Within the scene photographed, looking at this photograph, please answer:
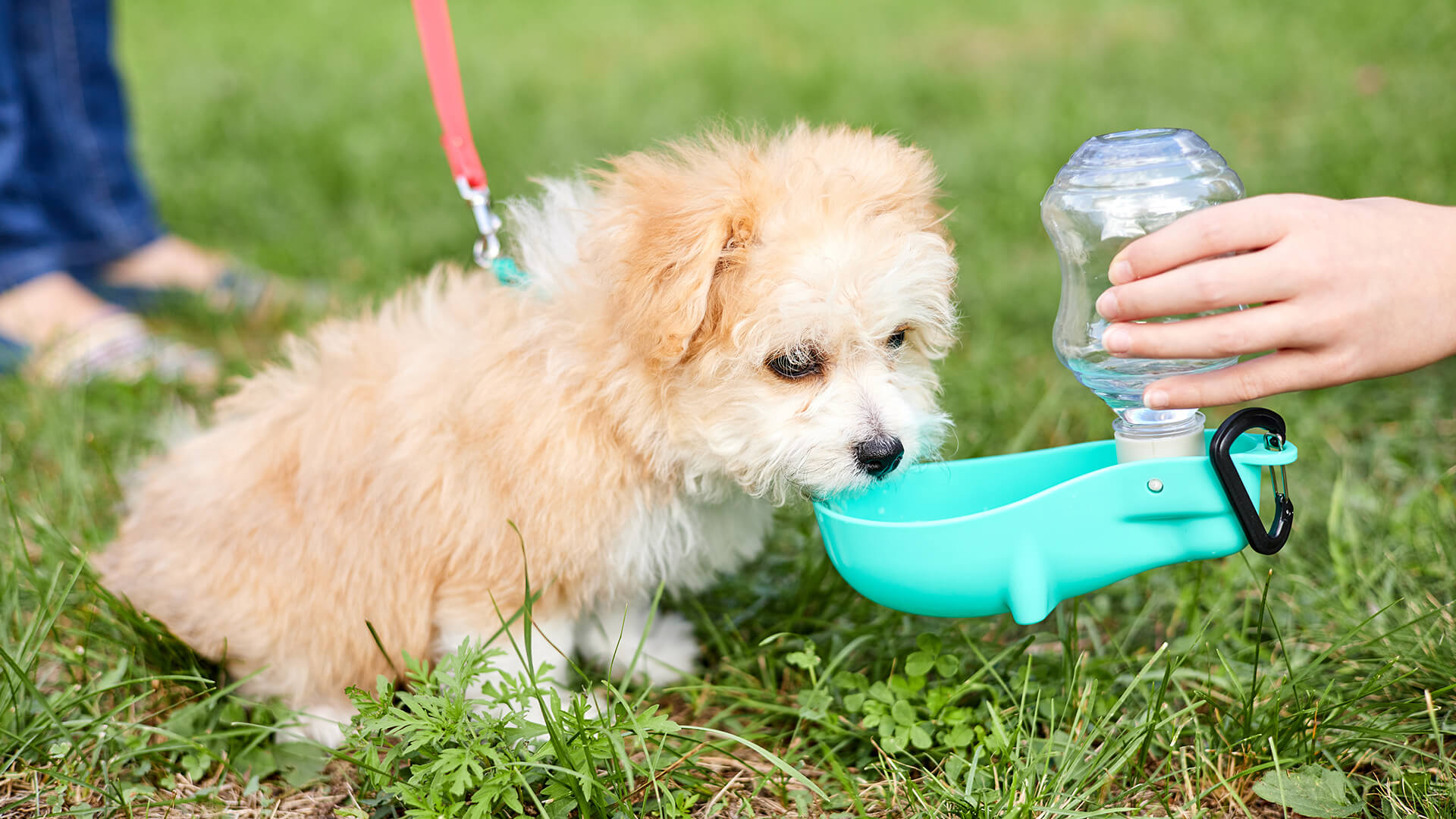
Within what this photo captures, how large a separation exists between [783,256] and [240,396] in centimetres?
175

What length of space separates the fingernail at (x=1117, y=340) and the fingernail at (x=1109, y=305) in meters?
0.03

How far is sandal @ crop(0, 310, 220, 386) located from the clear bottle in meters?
3.71

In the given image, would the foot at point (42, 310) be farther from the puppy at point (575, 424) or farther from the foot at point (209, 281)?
the puppy at point (575, 424)

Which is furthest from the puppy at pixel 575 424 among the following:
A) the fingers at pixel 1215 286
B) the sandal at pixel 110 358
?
the sandal at pixel 110 358

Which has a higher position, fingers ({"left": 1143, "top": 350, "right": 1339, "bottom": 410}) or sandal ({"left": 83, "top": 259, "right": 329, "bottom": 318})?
fingers ({"left": 1143, "top": 350, "right": 1339, "bottom": 410})

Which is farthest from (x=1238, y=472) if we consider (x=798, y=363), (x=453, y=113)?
(x=453, y=113)

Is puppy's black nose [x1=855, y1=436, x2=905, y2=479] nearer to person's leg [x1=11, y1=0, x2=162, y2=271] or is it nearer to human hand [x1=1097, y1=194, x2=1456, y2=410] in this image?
human hand [x1=1097, y1=194, x2=1456, y2=410]

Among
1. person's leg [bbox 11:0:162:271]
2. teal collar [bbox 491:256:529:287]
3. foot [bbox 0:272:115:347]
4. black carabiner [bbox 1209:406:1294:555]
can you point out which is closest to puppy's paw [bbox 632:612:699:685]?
teal collar [bbox 491:256:529:287]

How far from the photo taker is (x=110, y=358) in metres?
4.52

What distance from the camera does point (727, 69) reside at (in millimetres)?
8492

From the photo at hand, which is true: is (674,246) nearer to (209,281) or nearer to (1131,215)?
(1131,215)

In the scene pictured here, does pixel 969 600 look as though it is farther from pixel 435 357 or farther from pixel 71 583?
pixel 71 583

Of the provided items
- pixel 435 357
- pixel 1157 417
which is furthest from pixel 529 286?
pixel 1157 417

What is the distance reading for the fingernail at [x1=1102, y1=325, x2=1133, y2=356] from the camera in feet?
6.65
